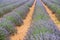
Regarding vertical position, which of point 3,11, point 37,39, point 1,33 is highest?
point 37,39

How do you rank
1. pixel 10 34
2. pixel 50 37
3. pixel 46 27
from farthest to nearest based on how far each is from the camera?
1. pixel 10 34
2. pixel 46 27
3. pixel 50 37

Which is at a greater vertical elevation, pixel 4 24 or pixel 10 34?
pixel 4 24

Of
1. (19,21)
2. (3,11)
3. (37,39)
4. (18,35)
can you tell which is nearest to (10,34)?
(18,35)

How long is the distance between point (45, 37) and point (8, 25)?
4.52 metres

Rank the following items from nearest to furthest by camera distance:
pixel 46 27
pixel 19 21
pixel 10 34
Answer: pixel 46 27 < pixel 10 34 < pixel 19 21

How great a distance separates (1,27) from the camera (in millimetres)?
8078

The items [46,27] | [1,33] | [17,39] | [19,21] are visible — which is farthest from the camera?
[19,21]

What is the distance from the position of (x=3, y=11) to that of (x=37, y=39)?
1227 centimetres

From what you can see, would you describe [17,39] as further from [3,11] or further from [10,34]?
[3,11]

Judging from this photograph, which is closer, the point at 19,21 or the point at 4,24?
the point at 4,24

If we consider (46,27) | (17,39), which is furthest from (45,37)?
(17,39)

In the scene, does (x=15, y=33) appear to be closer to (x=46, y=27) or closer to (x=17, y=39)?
(x=17, y=39)

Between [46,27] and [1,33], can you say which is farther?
[1,33]

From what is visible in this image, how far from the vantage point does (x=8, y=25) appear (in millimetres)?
9148
